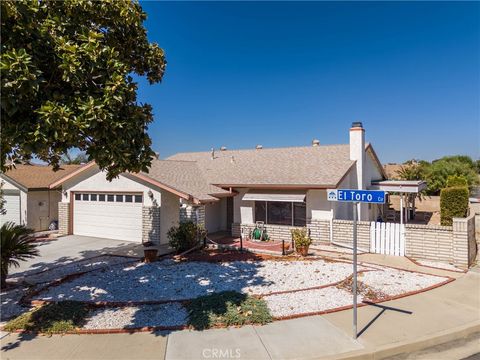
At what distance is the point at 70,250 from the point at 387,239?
14084 millimetres

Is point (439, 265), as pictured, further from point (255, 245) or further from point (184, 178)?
point (184, 178)

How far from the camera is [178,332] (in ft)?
21.5

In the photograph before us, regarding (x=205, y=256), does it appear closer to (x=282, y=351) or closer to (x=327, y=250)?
(x=327, y=250)

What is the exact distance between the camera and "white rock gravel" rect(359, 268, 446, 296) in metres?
9.16

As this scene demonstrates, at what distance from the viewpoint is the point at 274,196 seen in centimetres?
1645

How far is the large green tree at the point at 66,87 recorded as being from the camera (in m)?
5.39

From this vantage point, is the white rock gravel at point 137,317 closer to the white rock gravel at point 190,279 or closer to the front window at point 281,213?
the white rock gravel at point 190,279

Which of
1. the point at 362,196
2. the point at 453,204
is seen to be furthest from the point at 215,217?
the point at 362,196

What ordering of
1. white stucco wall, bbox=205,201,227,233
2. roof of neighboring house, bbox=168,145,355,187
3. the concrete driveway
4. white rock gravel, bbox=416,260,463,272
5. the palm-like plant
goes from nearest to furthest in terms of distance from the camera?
the palm-like plant
white rock gravel, bbox=416,260,463,272
the concrete driveway
roof of neighboring house, bbox=168,145,355,187
white stucco wall, bbox=205,201,227,233

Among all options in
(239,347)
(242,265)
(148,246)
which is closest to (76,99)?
(239,347)

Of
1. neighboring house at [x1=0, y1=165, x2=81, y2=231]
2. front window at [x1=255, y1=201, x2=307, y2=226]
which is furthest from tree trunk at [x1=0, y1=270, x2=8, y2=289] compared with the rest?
front window at [x1=255, y1=201, x2=307, y2=226]

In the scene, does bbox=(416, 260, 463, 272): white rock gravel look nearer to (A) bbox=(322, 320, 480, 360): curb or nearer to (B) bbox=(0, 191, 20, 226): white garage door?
(A) bbox=(322, 320, 480, 360): curb

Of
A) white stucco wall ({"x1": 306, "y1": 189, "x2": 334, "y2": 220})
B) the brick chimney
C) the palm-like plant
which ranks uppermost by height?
the brick chimney
